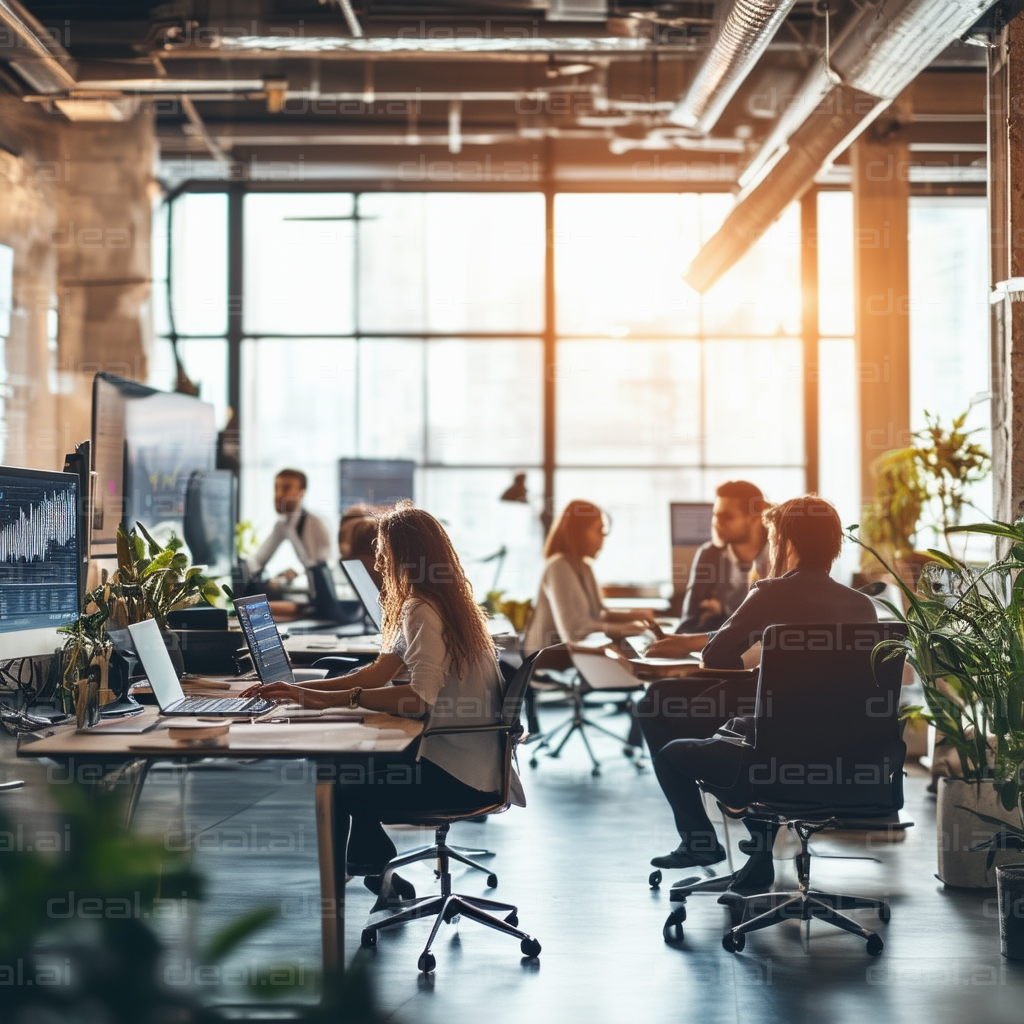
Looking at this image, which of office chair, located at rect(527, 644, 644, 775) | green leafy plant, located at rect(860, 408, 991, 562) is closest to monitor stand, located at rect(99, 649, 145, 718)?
office chair, located at rect(527, 644, 644, 775)

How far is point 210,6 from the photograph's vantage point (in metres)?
6.80

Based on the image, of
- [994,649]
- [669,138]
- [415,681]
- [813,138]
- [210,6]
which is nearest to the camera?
[415,681]

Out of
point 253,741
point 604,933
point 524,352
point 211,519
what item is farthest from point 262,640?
point 524,352

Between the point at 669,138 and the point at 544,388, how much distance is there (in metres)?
2.29

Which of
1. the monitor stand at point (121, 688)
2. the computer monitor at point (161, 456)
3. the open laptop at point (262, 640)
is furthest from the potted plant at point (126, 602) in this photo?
the computer monitor at point (161, 456)

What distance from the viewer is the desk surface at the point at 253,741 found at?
271 cm

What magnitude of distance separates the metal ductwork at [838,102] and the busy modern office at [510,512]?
3cm

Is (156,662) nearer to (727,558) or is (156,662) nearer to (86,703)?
(86,703)

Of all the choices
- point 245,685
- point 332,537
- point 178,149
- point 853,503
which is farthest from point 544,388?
point 245,685

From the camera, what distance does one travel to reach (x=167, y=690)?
3.27 meters

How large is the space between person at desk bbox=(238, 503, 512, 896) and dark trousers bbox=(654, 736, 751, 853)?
2.38 ft

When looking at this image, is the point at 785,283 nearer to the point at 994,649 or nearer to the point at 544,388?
the point at 544,388

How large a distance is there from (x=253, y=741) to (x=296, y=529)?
5.26 meters

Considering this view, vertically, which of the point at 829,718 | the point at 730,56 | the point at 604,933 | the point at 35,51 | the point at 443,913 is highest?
the point at 35,51
